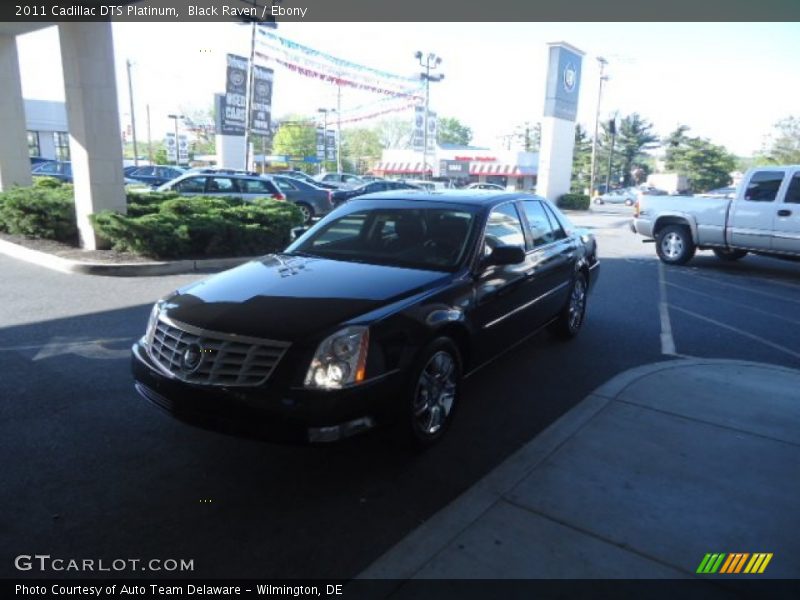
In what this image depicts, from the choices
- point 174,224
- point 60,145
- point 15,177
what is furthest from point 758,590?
point 60,145

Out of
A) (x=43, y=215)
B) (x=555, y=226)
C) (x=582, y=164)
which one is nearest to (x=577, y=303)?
(x=555, y=226)

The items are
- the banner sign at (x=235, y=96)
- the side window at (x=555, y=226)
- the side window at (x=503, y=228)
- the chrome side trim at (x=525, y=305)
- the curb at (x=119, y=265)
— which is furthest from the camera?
the banner sign at (x=235, y=96)

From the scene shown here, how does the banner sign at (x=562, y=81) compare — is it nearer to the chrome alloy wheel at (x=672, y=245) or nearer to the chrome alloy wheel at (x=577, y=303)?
the chrome alloy wheel at (x=672, y=245)

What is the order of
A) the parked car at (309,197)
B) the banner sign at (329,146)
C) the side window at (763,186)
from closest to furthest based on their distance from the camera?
the side window at (763,186) → the parked car at (309,197) → the banner sign at (329,146)

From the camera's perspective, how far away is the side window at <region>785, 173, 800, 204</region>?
10.3 metres

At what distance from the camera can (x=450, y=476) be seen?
3.60m

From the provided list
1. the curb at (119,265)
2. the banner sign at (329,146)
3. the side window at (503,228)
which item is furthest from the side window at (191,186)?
the banner sign at (329,146)

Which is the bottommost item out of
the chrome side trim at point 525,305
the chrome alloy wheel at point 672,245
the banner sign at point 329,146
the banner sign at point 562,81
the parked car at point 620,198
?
the parked car at point 620,198

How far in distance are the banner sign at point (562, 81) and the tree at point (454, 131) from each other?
3873 inches

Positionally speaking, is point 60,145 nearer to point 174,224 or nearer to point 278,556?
point 174,224

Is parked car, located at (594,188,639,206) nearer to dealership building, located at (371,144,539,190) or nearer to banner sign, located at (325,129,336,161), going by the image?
dealership building, located at (371,144,539,190)

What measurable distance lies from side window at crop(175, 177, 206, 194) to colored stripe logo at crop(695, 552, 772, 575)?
1460 cm

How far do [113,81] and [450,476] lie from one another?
10.2 m

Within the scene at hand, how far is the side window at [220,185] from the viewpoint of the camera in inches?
603
